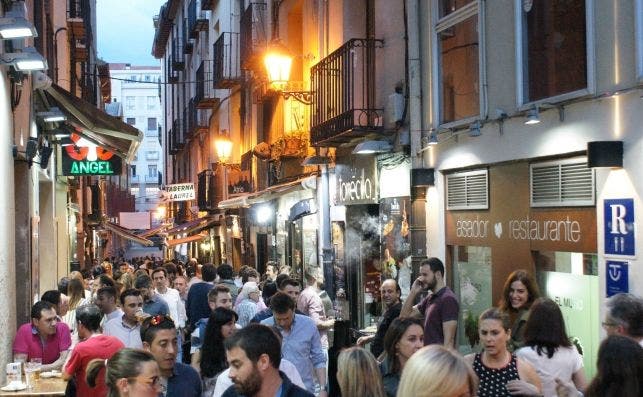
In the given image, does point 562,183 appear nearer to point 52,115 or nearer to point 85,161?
point 52,115

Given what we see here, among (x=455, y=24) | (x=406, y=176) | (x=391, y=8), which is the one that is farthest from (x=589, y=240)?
(x=391, y=8)

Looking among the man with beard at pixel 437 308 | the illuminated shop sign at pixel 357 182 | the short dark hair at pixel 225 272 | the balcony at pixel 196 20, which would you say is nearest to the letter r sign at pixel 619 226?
the man with beard at pixel 437 308

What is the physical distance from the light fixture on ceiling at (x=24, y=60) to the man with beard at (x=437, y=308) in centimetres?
448

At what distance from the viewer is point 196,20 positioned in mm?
39875

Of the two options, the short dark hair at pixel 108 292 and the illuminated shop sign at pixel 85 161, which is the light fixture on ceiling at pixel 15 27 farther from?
the illuminated shop sign at pixel 85 161

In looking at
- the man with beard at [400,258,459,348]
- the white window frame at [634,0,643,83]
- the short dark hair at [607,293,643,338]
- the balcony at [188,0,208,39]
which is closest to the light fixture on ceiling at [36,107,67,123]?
the man with beard at [400,258,459,348]

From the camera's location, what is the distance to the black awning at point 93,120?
44.0ft

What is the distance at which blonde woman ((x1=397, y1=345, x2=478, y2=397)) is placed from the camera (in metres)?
4.08

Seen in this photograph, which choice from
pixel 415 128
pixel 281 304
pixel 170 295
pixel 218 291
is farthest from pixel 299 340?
pixel 415 128

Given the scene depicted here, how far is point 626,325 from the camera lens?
634 cm

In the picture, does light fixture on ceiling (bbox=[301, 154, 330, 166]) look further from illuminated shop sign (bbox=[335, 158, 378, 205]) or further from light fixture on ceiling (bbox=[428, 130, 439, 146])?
light fixture on ceiling (bbox=[428, 130, 439, 146])

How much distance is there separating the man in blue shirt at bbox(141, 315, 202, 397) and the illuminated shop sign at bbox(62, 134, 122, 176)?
12777mm

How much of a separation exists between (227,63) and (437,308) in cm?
2213

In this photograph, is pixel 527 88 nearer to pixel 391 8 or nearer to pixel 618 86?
pixel 618 86
